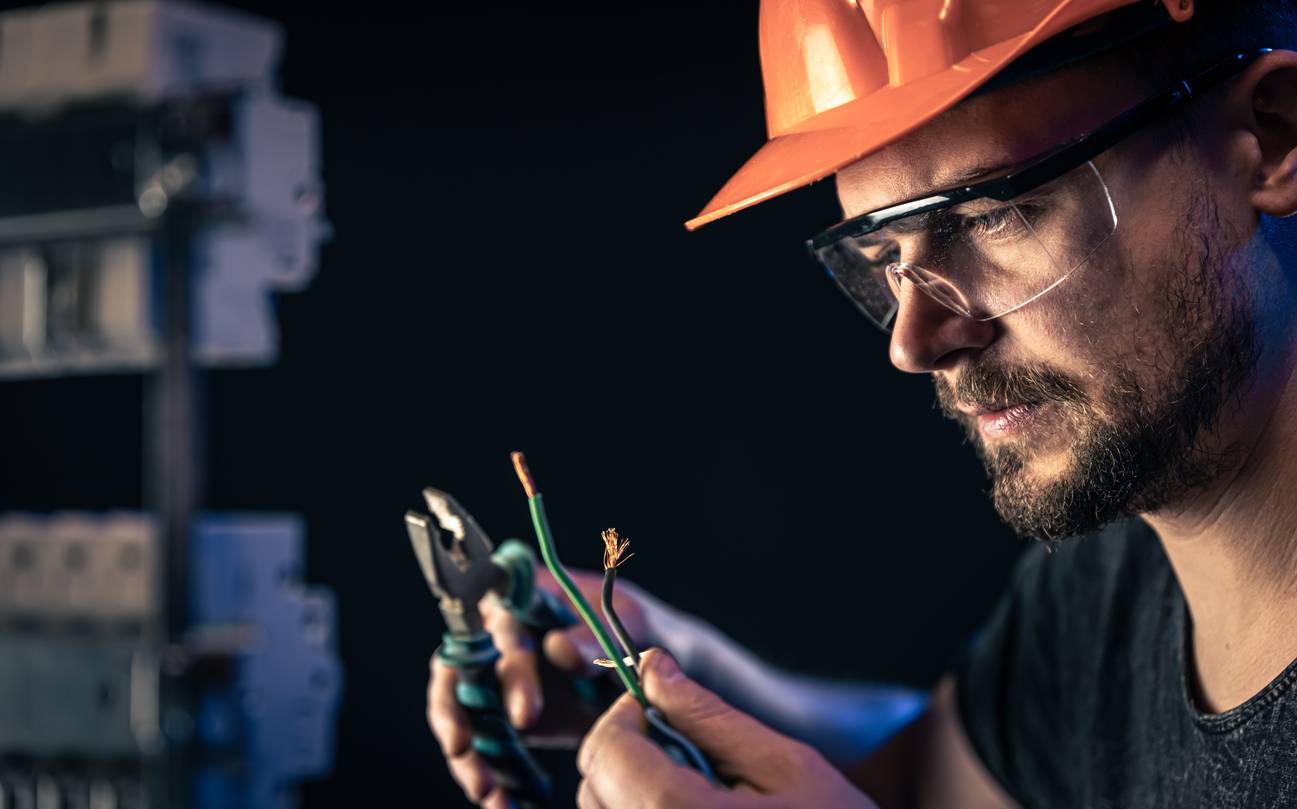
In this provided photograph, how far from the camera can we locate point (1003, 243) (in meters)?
1.09

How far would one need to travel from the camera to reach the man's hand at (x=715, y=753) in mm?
990

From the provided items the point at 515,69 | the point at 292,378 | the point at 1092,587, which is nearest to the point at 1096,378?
the point at 1092,587

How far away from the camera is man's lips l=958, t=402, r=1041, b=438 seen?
1135 mm

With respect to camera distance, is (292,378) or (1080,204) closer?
(1080,204)

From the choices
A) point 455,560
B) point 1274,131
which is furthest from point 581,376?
point 1274,131

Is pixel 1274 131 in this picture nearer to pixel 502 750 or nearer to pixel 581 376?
pixel 502 750

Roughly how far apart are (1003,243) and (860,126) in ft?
0.55

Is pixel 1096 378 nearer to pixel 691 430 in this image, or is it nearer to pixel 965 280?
pixel 965 280

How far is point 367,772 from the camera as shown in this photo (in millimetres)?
3350

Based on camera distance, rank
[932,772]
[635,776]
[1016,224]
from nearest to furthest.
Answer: [635,776] → [1016,224] → [932,772]

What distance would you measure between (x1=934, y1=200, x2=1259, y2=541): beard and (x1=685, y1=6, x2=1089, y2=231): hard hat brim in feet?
0.79

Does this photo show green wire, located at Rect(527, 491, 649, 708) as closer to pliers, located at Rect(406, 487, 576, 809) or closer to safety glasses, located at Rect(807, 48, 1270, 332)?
pliers, located at Rect(406, 487, 576, 809)

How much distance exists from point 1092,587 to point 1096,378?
0.52 meters

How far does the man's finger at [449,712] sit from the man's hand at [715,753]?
0.97 ft
